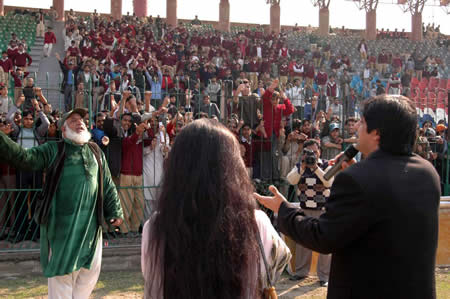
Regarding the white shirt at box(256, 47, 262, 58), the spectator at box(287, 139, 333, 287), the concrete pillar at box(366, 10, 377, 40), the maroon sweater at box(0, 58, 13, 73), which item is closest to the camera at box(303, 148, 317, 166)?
the spectator at box(287, 139, 333, 287)

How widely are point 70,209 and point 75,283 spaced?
1.92ft

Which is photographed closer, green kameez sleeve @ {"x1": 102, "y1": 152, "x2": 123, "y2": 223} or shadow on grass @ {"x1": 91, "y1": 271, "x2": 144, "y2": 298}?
green kameez sleeve @ {"x1": 102, "y1": 152, "x2": 123, "y2": 223}

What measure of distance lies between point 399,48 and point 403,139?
33.2 metres

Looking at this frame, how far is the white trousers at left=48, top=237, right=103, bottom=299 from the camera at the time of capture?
411 cm

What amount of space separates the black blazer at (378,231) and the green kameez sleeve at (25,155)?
8.69 feet

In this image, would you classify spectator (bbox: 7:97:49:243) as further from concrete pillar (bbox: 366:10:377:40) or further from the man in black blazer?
concrete pillar (bbox: 366:10:377:40)

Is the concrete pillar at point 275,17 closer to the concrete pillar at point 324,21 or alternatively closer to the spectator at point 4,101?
the concrete pillar at point 324,21

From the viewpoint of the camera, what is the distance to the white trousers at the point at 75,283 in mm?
4105

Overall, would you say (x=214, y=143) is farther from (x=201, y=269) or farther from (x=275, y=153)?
(x=275, y=153)

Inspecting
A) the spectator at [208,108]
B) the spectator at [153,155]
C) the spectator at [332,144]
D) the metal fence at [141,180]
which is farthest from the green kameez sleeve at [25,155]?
the spectator at [332,144]

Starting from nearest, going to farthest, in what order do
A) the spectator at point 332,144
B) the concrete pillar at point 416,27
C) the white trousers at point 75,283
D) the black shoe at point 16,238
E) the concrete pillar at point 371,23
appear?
the white trousers at point 75,283
the black shoe at point 16,238
the spectator at point 332,144
the concrete pillar at point 371,23
the concrete pillar at point 416,27

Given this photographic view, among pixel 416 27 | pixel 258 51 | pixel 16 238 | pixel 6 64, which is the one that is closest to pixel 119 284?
pixel 16 238

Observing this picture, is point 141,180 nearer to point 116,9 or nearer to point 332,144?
point 332,144

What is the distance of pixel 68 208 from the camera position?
4.18 meters
